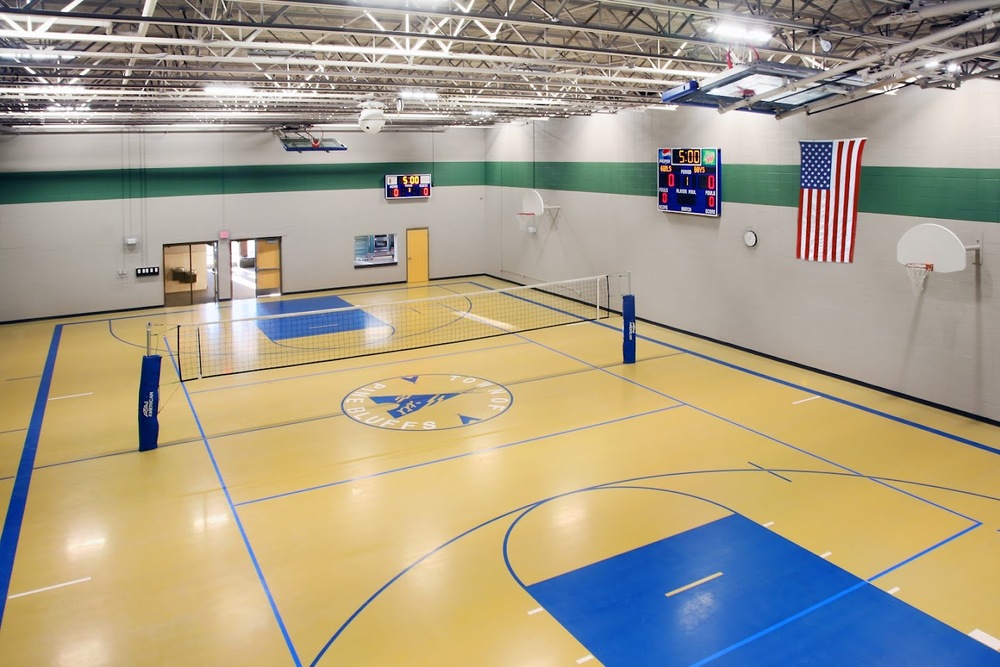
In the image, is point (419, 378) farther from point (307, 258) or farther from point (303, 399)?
point (307, 258)

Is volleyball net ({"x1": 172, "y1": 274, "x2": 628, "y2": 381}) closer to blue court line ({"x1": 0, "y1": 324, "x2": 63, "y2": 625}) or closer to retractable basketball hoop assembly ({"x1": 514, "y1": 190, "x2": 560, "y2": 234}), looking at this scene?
retractable basketball hoop assembly ({"x1": 514, "y1": 190, "x2": 560, "y2": 234})

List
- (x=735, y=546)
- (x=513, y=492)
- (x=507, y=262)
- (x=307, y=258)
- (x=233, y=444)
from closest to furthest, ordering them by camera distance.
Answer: (x=735, y=546), (x=513, y=492), (x=233, y=444), (x=307, y=258), (x=507, y=262)

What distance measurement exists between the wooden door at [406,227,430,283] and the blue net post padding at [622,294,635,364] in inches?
485

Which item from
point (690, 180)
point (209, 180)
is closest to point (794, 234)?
point (690, 180)

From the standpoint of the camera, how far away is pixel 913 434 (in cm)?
1200

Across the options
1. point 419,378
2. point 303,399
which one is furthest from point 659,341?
point 303,399

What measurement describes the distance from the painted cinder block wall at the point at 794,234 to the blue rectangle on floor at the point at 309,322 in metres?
6.75

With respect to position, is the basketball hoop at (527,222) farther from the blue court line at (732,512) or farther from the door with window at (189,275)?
the blue court line at (732,512)

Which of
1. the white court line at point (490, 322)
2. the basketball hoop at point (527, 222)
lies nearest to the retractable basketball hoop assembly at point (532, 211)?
the basketball hoop at point (527, 222)

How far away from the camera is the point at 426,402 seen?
13.8 metres

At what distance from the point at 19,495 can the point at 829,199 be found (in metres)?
14.3

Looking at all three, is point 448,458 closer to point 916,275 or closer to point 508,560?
point 508,560

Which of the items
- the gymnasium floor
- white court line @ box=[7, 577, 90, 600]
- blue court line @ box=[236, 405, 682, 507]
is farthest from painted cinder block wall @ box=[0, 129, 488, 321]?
white court line @ box=[7, 577, 90, 600]

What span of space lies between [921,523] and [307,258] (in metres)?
20.2
